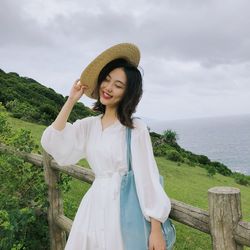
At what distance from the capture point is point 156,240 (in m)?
2.65

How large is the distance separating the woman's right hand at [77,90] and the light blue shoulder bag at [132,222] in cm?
53

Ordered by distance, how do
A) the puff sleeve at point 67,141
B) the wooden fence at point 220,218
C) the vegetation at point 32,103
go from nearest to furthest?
the wooden fence at point 220,218, the puff sleeve at point 67,141, the vegetation at point 32,103

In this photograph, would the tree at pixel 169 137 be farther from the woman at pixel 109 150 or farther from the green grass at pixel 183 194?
the woman at pixel 109 150

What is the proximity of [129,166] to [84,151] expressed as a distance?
0.47m

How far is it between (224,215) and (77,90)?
131 cm

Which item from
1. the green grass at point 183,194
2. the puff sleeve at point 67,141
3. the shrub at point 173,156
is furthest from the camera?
the shrub at point 173,156

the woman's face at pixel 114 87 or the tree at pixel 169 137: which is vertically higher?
the tree at pixel 169 137

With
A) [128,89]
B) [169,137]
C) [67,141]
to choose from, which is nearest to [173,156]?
[169,137]

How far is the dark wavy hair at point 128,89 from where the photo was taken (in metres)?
2.94

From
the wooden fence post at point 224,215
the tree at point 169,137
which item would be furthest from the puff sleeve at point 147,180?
the tree at point 169,137

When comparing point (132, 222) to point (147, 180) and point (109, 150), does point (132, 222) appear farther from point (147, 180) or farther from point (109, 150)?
point (109, 150)

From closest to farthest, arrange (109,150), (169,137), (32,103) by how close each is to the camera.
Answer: (109,150) < (32,103) < (169,137)

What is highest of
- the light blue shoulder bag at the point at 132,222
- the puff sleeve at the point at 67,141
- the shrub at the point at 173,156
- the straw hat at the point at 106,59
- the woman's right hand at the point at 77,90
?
the straw hat at the point at 106,59

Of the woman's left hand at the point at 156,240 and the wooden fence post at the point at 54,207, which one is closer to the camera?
the woman's left hand at the point at 156,240
